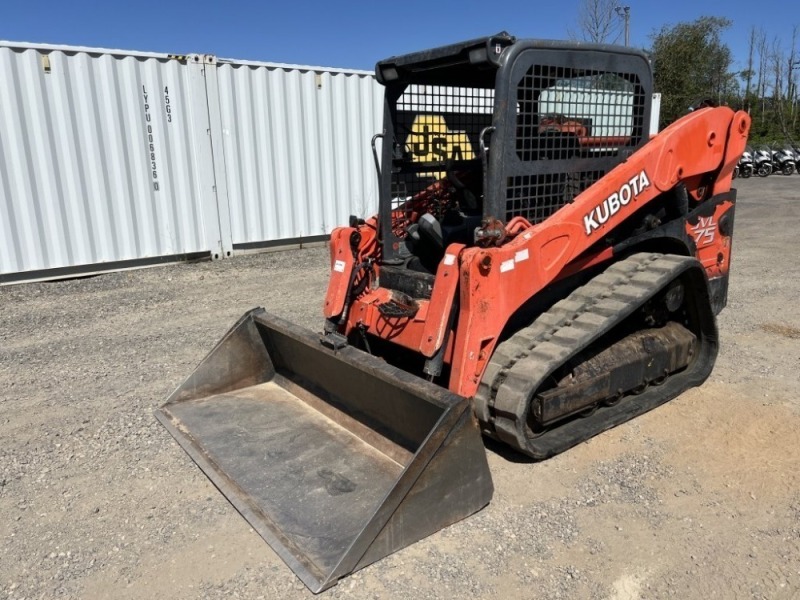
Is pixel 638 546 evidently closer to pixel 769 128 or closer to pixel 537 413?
pixel 537 413

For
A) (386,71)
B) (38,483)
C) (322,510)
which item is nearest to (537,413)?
(322,510)

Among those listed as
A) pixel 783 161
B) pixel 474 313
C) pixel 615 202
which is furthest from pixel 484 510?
pixel 783 161

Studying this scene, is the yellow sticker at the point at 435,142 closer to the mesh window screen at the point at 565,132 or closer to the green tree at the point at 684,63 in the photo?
the mesh window screen at the point at 565,132

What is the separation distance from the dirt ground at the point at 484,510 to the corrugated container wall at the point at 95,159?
3349 millimetres

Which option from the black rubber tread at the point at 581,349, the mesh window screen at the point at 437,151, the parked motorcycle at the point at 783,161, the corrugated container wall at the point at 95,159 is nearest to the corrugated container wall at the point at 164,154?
the corrugated container wall at the point at 95,159

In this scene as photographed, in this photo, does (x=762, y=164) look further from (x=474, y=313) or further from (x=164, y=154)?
(x=474, y=313)

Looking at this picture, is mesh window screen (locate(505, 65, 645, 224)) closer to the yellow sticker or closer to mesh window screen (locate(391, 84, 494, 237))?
mesh window screen (locate(391, 84, 494, 237))

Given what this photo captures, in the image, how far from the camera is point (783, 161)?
25.3m

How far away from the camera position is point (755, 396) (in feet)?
14.1

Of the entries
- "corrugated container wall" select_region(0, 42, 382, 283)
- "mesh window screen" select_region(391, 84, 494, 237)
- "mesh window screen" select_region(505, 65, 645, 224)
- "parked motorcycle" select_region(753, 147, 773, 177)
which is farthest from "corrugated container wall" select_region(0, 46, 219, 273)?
"parked motorcycle" select_region(753, 147, 773, 177)

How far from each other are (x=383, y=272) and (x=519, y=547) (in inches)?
76.2

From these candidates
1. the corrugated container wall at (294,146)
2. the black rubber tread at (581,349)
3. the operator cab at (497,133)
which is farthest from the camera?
the corrugated container wall at (294,146)

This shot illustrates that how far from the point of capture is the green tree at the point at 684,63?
90.1 ft

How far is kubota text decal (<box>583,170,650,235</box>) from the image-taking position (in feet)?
11.6
